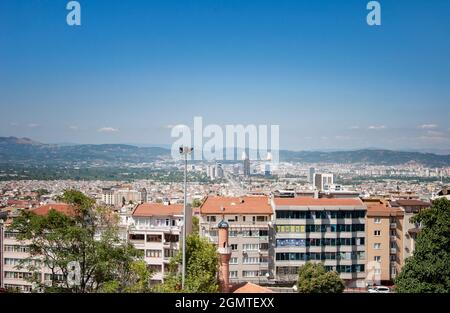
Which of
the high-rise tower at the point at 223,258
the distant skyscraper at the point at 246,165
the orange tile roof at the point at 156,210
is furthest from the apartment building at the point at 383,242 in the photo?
the high-rise tower at the point at 223,258

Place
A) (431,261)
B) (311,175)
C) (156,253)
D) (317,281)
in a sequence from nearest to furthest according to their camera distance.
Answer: (431,261)
(317,281)
(156,253)
(311,175)

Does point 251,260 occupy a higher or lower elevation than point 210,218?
lower

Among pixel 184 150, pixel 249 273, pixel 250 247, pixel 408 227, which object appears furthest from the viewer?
pixel 408 227

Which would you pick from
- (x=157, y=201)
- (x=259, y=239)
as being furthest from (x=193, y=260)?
(x=157, y=201)

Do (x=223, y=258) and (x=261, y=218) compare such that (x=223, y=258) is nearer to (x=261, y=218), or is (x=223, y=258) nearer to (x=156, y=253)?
(x=156, y=253)

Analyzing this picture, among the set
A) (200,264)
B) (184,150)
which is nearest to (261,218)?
(200,264)

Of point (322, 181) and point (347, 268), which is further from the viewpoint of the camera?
point (322, 181)

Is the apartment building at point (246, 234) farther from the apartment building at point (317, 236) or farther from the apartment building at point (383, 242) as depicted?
the apartment building at point (383, 242)
